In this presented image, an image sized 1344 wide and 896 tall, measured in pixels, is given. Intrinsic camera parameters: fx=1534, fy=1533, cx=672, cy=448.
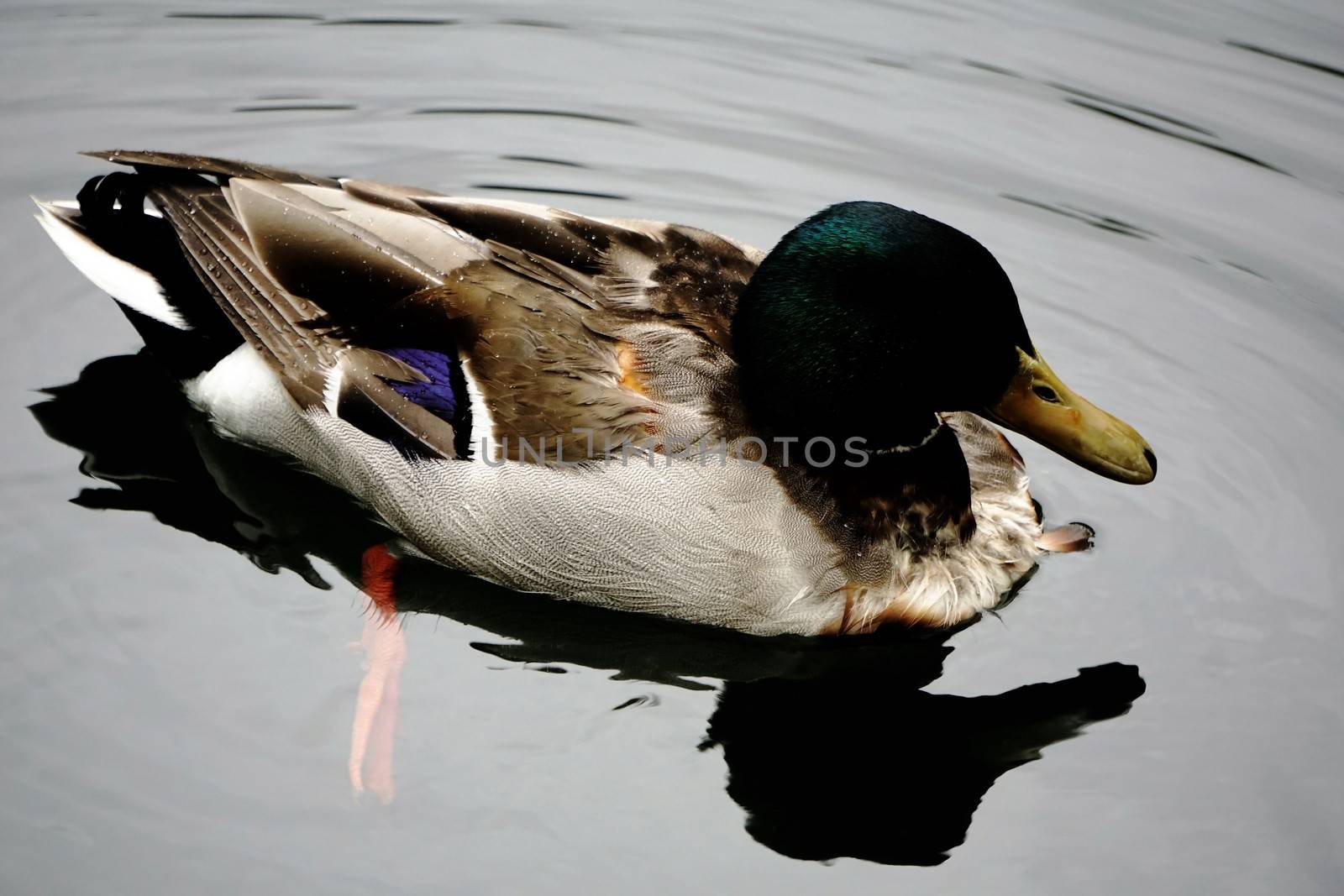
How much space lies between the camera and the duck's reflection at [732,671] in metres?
4.56

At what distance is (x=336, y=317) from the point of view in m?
5.12

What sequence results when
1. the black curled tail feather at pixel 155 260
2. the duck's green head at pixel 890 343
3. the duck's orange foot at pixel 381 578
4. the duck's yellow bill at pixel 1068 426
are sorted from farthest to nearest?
the black curled tail feather at pixel 155 260 < the duck's orange foot at pixel 381 578 < the duck's yellow bill at pixel 1068 426 < the duck's green head at pixel 890 343

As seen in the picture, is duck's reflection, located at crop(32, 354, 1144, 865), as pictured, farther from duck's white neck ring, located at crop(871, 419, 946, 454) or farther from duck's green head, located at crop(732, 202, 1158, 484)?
duck's green head, located at crop(732, 202, 1158, 484)

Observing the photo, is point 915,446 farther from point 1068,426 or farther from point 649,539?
point 649,539

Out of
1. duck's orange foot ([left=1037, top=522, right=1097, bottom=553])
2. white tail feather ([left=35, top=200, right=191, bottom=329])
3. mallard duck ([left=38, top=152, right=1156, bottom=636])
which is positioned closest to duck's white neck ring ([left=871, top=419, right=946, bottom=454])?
mallard duck ([left=38, top=152, right=1156, bottom=636])

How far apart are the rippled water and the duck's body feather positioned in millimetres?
239

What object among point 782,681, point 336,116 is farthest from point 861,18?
point 782,681

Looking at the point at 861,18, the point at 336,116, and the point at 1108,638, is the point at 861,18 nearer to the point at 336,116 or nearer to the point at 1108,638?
the point at 336,116

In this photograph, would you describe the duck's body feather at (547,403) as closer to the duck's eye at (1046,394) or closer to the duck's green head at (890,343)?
the duck's green head at (890,343)

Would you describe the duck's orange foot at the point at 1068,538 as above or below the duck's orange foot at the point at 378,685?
above

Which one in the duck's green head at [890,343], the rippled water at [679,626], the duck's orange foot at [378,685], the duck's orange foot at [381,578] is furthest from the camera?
the duck's orange foot at [381,578]

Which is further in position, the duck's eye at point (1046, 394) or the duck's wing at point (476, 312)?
the duck's eye at point (1046, 394)

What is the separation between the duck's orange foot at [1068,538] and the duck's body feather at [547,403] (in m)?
0.19

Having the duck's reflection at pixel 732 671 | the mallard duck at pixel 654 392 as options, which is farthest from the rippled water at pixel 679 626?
the mallard duck at pixel 654 392
